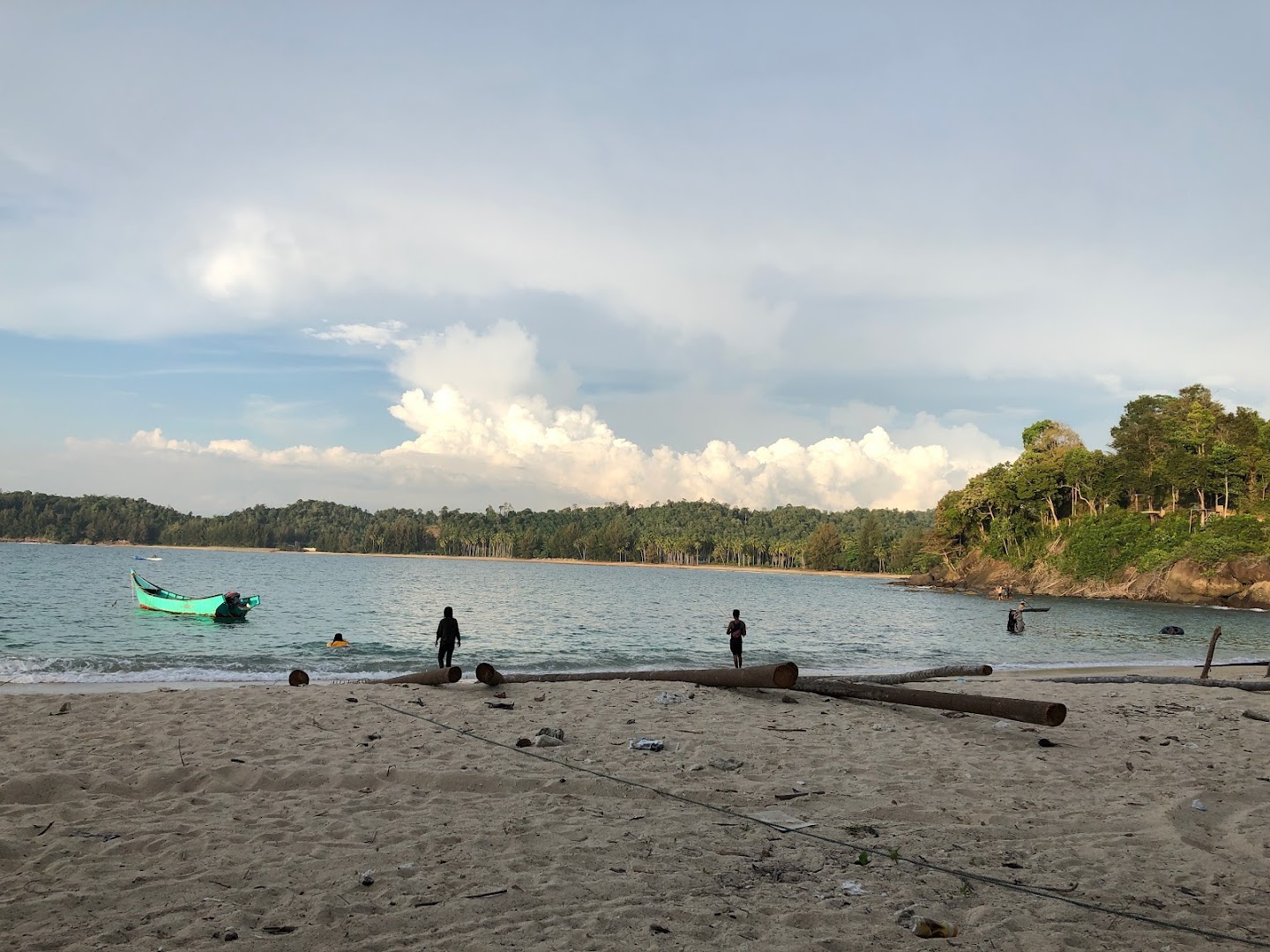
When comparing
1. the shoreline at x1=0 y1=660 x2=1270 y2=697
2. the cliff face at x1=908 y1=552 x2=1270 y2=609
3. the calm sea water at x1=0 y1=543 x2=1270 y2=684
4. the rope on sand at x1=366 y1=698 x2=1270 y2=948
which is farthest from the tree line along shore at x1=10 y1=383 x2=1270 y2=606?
the rope on sand at x1=366 y1=698 x2=1270 y2=948

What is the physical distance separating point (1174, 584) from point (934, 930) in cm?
8218

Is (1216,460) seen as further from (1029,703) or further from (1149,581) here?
(1029,703)

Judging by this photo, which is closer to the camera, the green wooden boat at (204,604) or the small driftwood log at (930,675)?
the small driftwood log at (930,675)

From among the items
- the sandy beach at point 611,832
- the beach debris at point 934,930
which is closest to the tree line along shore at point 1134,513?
the sandy beach at point 611,832

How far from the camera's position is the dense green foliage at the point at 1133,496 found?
247 ft

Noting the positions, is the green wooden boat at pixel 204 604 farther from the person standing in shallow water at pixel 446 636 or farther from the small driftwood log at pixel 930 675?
the small driftwood log at pixel 930 675

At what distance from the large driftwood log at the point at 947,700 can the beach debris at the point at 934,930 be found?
6.65 metres

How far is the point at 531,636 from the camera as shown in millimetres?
34469

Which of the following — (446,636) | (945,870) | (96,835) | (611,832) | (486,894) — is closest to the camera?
(486,894)

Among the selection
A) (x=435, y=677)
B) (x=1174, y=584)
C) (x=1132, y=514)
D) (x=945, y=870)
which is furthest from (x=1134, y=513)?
(x=945, y=870)

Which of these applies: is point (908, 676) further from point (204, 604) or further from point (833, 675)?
point (204, 604)

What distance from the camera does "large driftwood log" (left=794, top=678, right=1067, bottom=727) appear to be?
1018 centimetres

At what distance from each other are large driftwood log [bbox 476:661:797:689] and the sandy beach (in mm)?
1232

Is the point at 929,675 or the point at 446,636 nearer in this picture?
the point at 446,636
